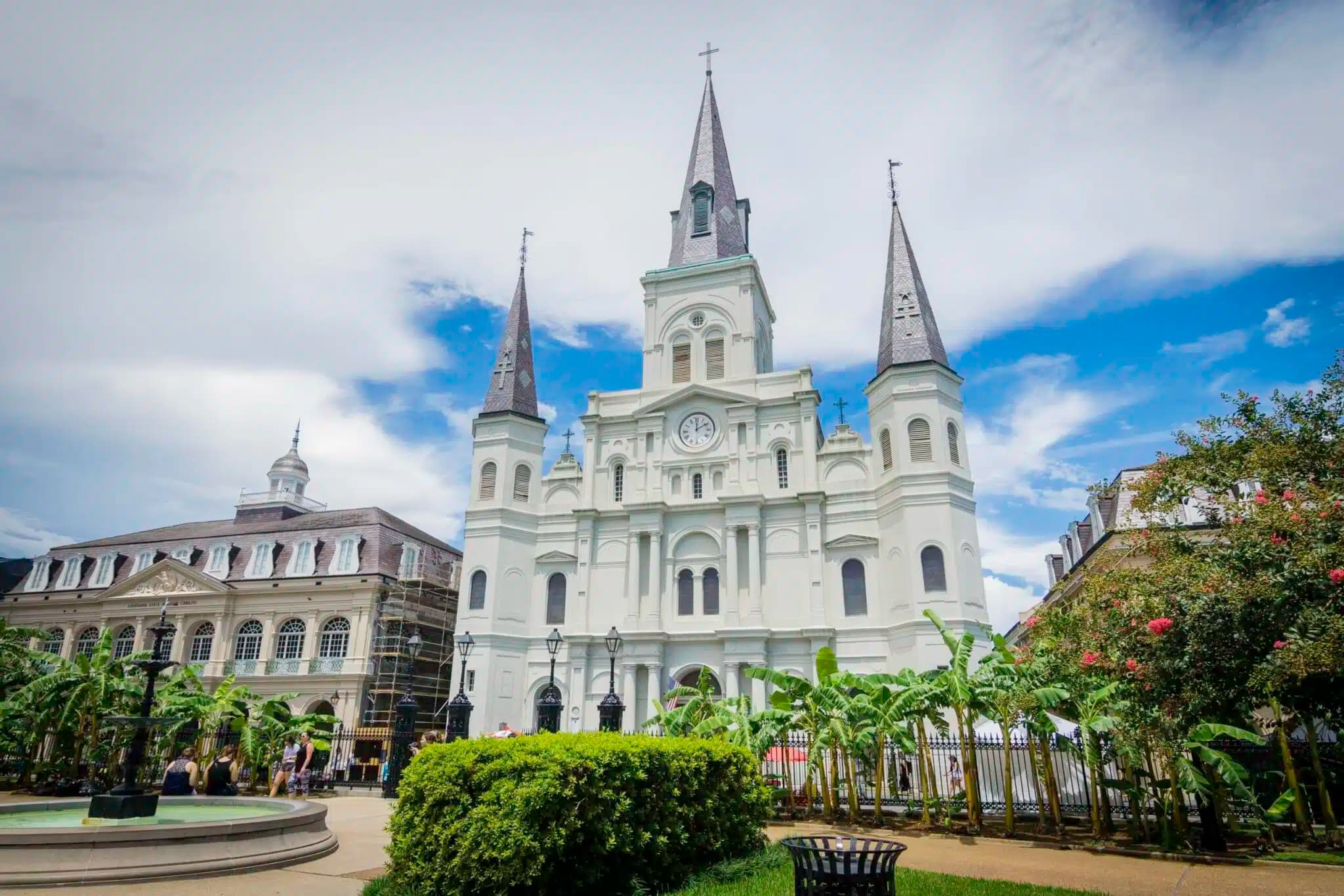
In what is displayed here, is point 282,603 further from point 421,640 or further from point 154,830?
point 154,830

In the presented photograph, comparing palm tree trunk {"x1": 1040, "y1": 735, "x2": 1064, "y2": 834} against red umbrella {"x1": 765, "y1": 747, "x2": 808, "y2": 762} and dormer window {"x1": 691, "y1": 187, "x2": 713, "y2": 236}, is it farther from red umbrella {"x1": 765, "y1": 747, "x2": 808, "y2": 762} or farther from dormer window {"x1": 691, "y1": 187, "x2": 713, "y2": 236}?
dormer window {"x1": 691, "y1": 187, "x2": 713, "y2": 236}

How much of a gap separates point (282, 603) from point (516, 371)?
50.0ft

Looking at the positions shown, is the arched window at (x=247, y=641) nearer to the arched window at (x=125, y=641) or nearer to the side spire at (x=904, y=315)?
the arched window at (x=125, y=641)

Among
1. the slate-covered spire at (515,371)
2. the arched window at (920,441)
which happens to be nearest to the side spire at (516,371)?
the slate-covered spire at (515,371)

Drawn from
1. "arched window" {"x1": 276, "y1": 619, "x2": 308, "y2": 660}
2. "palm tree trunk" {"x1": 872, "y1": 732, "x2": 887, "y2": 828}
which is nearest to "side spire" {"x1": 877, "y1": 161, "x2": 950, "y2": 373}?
"palm tree trunk" {"x1": 872, "y1": 732, "x2": 887, "y2": 828}

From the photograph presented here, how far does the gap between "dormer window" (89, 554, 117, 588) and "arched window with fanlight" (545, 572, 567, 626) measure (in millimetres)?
25160

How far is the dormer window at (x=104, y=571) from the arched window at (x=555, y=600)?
25159 mm

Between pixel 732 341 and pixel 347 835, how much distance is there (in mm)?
27532

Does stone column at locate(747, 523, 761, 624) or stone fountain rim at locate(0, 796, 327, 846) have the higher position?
stone column at locate(747, 523, 761, 624)

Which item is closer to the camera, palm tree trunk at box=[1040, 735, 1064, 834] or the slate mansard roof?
palm tree trunk at box=[1040, 735, 1064, 834]

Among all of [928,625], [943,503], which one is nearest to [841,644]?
[928,625]

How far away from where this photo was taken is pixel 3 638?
75.7 feet

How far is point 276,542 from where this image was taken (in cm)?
3953

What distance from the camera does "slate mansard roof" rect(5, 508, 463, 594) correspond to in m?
37.9
